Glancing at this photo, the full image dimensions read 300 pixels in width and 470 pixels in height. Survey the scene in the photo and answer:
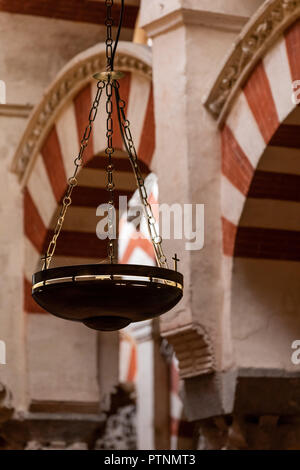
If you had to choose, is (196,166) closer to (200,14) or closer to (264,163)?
(264,163)

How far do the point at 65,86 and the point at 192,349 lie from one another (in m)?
1.90

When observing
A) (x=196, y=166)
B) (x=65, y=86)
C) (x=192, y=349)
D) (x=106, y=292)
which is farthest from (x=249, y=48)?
(x=65, y=86)

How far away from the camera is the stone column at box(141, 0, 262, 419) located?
217 inches

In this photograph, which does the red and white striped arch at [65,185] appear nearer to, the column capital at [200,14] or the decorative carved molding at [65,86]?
the decorative carved molding at [65,86]

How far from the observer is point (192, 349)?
5.59 meters

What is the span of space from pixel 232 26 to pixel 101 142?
3.64 ft

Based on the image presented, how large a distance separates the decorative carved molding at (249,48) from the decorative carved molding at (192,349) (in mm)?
888

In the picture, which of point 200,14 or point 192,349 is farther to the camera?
point 200,14

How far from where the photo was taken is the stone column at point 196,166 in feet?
18.1

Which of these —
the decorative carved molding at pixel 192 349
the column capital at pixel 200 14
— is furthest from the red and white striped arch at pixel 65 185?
the decorative carved molding at pixel 192 349

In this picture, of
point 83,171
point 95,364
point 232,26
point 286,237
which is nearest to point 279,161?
point 286,237
